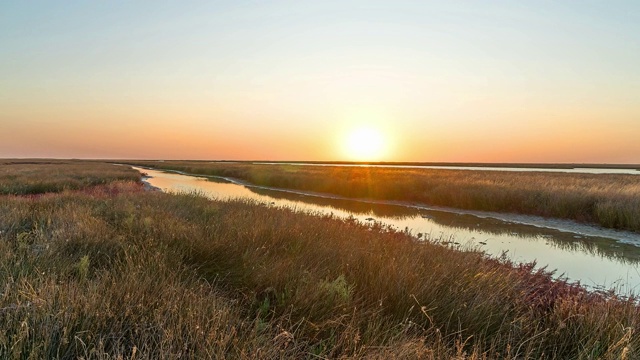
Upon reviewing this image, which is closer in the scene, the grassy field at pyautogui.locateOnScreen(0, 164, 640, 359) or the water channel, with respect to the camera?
the grassy field at pyautogui.locateOnScreen(0, 164, 640, 359)

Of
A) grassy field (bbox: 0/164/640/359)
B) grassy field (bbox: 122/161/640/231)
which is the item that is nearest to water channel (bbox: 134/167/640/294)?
grassy field (bbox: 122/161/640/231)

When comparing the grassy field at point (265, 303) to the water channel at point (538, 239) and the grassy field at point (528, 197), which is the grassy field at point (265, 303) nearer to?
the water channel at point (538, 239)

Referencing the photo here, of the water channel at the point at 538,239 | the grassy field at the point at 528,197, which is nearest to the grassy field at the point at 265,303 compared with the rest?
the water channel at the point at 538,239

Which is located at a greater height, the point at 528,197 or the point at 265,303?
the point at 528,197

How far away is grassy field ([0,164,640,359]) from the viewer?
2568mm

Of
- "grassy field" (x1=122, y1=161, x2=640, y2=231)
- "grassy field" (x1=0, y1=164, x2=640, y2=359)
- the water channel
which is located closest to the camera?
"grassy field" (x1=0, y1=164, x2=640, y2=359)

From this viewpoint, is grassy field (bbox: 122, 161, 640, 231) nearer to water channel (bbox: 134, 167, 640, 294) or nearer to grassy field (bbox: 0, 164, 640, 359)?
water channel (bbox: 134, 167, 640, 294)

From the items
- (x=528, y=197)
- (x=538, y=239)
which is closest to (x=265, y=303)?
(x=538, y=239)

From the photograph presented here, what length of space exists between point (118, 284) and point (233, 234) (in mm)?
3004

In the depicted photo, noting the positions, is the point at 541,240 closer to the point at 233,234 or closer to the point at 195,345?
the point at 233,234

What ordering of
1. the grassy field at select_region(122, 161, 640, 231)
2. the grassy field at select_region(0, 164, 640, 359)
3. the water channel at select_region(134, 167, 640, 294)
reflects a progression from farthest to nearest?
the grassy field at select_region(122, 161, 640, 231) → the water channel at select_region(134, 167, 640, 294) → the grassy field at select_region(0, 164, 640, 359)

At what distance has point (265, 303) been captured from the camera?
11.8 ft

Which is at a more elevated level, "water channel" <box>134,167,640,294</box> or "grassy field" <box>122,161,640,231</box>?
"grassy field" <box>122,161,640,231</box>

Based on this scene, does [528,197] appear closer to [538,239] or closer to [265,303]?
[538,239]
